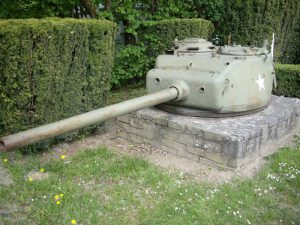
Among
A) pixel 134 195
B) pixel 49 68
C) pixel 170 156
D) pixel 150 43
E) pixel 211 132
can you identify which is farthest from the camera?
pixel 150 43

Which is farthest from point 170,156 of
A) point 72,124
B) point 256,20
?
point 256,20

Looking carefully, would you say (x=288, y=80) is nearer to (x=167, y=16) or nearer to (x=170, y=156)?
(x=167, y=16)

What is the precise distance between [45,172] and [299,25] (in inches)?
353

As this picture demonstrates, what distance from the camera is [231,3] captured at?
9875mm

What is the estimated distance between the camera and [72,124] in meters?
3.32

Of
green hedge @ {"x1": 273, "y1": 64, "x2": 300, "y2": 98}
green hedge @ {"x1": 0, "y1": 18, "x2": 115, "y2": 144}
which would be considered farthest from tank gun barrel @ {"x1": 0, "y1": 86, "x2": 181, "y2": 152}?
green hedge @ {"x1": 273, "y1": 64, "x2": 300, "y2": 98}

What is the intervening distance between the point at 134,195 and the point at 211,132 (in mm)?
1272

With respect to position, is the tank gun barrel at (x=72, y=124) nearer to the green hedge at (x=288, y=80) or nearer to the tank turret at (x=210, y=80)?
the tank turret at (x=210, y=80)

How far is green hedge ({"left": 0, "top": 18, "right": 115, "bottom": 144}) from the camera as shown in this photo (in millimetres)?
4824

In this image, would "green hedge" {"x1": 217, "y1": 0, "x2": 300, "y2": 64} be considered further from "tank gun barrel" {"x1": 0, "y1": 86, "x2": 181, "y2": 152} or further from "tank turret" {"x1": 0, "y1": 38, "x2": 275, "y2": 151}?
"tank gun barrel" {"x1": 0, "y1": 86, "x2": 181, "y2": 152}

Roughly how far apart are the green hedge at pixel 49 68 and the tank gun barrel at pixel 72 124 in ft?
4.78

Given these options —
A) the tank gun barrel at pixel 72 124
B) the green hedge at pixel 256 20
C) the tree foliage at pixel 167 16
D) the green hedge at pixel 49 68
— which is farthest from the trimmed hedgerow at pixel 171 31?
the tank gun barrel at pixel 72 124

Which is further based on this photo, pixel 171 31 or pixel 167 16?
pixel 167 16

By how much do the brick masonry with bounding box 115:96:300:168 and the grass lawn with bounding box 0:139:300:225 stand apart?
37 cm
